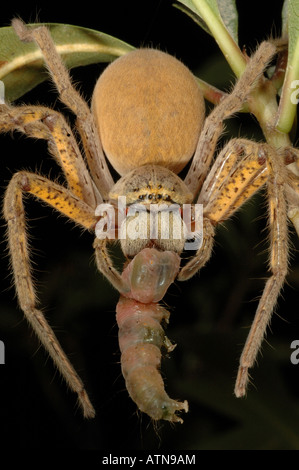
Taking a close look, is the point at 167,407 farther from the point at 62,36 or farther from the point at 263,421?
the point at 62,36

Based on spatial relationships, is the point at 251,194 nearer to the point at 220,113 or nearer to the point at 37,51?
the point at 220,113

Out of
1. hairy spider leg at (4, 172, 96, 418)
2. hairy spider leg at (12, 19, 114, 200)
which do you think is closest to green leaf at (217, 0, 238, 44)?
hairy spider leg at (12, 19, 114, 200)

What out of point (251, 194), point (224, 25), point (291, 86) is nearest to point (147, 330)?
point (251, 194)

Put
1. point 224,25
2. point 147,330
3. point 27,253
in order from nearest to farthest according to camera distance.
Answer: point 147,330 < point 27,253 < point 224,25

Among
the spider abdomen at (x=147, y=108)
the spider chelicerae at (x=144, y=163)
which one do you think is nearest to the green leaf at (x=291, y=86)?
the spider chelicerae at (x=144, y=163)

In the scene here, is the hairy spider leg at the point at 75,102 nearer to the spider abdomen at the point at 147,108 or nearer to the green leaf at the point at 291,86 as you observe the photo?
the spider abdomen at the point at 147,108

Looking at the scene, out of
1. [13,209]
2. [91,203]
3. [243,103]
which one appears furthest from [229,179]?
[13,209]

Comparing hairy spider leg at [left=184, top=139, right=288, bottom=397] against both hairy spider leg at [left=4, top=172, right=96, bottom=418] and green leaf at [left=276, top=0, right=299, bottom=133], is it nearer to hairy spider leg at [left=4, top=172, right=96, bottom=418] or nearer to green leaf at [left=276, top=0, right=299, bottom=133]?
green leaf at [left=276, top=0, right=299, bottom=133]
